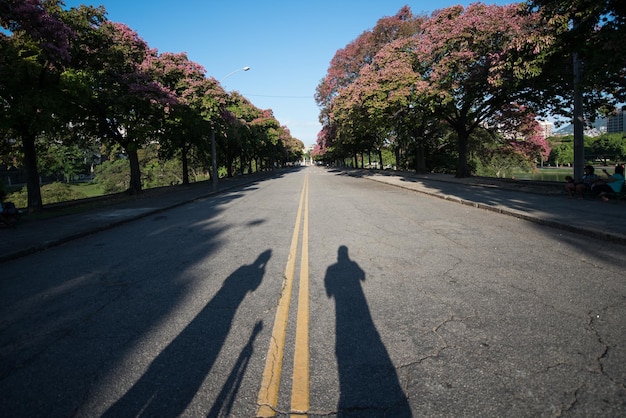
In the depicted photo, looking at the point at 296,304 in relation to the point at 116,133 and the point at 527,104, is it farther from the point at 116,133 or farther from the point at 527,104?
the point at 527,104

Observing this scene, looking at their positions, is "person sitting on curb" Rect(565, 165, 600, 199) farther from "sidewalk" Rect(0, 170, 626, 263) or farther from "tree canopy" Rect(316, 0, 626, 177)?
"tree canopy" Rect(316, 0, 626, 177)

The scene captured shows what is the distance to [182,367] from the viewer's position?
270 cm

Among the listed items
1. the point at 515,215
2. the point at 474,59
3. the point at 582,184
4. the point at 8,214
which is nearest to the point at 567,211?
the point at 515,215

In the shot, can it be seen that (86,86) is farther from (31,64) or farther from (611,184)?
(611,184)

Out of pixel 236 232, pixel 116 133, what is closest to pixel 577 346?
pixel 236 232

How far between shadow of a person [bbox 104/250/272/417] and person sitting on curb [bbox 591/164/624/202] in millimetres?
12136

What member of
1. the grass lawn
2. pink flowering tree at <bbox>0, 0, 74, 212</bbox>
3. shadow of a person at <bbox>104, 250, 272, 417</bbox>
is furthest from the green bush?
shadow of a person at <bbox>104, 250, 272, 417</bbox>

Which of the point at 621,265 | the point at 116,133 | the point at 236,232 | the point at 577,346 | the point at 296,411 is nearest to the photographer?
the point at 296,411

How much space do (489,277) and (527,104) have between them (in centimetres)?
2252

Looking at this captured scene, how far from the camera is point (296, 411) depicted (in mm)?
2197

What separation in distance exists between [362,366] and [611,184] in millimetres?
11980

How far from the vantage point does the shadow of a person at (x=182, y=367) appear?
7.52 feet

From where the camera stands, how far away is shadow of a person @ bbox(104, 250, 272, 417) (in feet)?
7.52

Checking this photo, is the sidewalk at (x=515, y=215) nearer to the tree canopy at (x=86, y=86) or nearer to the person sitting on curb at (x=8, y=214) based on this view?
the person sitting on curb at (x=8, y=214)
